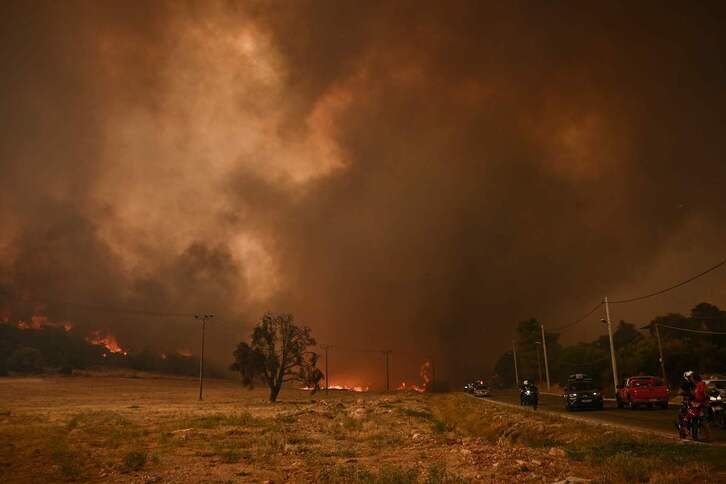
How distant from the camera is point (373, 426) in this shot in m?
36.5

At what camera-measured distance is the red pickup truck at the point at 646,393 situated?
40812mm

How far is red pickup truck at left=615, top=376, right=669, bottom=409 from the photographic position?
40812mm

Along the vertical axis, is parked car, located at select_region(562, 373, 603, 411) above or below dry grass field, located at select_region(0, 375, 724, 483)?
above

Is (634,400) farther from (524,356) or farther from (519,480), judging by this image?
(524,356)

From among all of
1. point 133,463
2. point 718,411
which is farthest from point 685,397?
point 133,463

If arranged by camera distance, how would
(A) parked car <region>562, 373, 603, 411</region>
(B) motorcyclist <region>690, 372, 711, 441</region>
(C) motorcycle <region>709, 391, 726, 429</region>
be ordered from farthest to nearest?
(A) parked car <region>562, 373, 603, 411</region> < (C) motorcycle <region>709, 391, 726, 429</region> < (B) motorcyclist <region>690, 372, 711, 441</region>

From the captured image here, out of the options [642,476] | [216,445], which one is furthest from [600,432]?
[216,445]

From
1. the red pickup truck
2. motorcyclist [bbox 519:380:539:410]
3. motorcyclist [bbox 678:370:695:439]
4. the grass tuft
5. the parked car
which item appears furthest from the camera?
motorcyclist [bbox 519:380:539:410]

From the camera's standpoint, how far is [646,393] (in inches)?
1617

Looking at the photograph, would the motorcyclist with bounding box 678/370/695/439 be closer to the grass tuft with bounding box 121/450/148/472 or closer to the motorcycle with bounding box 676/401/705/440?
the motorcycle with bounding box 676/401/705/440

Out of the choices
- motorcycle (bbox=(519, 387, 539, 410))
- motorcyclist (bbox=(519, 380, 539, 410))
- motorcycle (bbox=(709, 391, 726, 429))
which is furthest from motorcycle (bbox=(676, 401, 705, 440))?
motorcyclist (bbox=(519, 380, 539, 410))

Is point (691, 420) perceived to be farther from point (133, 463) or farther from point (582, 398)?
point (582, 398)

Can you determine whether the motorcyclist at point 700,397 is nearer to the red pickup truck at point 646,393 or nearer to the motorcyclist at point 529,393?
the red pickup truck at point 646,393

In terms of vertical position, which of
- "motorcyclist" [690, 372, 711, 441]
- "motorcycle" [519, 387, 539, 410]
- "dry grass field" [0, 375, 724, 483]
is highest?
"motorcyclist" [690, 372, 711, 441]
